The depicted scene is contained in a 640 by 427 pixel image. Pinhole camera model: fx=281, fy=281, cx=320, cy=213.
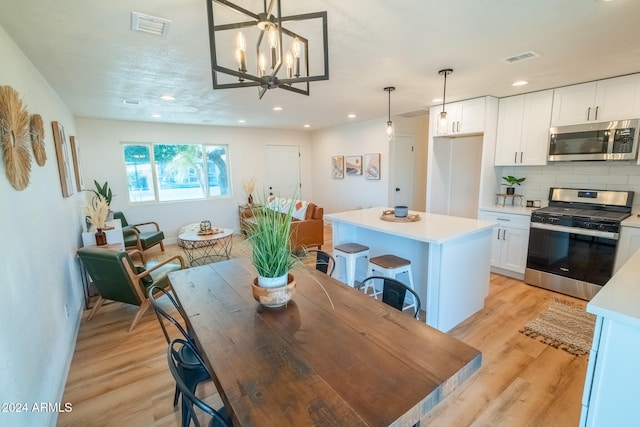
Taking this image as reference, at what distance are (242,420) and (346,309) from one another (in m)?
0.72

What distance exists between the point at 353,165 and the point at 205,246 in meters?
3.50

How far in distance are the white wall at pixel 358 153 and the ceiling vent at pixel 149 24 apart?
13.8ft

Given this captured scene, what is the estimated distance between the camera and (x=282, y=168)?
23.6 feet

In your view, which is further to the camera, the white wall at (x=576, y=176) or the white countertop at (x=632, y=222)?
the white wall at (x=576, y=176)

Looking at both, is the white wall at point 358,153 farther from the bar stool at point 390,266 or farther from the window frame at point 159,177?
the bar stool at point 390,266

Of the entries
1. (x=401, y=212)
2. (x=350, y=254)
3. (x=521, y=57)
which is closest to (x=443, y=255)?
(x=401, y=212)

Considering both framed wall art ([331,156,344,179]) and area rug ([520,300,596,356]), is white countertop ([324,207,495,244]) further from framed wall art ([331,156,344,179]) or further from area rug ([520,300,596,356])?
framed wall art ([331,156,344,179])

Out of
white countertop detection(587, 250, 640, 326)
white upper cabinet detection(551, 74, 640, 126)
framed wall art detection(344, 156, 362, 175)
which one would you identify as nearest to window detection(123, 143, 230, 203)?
framed wall art detection(344, 156, 362, 175)

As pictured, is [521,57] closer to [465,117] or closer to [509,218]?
[465,117]

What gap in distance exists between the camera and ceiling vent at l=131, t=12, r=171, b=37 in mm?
1728

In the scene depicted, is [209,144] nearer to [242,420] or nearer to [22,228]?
[22,228]

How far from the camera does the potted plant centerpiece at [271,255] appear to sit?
138 centimetres

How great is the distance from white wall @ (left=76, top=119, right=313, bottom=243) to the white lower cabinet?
4.34 meters

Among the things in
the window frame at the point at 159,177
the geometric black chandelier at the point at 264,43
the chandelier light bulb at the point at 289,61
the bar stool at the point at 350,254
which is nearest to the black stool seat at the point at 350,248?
the bar stool at the point at 350,254
